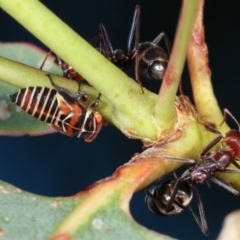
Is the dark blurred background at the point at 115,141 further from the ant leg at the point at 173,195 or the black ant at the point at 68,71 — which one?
the ant leg at the point at 173,195

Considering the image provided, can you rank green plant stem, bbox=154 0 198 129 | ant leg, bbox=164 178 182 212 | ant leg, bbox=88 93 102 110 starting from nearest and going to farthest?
1. green plant stem, bbox=154 0 198 129
2. ant leg, bbox=88 93 102 110
3. ant leg, bbox=164 178 182 212

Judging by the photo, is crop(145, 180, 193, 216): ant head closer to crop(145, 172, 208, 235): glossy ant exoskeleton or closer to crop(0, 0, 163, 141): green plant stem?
crop(145, 172, 208, 235): glossy ant exoskeleton

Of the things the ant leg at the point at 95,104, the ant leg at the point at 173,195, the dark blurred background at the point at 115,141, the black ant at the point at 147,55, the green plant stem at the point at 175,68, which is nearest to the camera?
the green plant stem at the point at 175,68

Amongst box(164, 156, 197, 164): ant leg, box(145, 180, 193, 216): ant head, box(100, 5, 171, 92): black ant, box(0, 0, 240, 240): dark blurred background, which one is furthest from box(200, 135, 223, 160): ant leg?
box(0, 0, 240, 240): dark blurred background

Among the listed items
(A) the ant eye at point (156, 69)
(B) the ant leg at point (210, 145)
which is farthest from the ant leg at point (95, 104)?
(A) the ant eye at point (156, 69)

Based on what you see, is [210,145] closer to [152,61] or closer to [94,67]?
[94,67]

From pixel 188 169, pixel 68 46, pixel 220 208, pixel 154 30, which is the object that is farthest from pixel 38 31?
pixel 220 208
